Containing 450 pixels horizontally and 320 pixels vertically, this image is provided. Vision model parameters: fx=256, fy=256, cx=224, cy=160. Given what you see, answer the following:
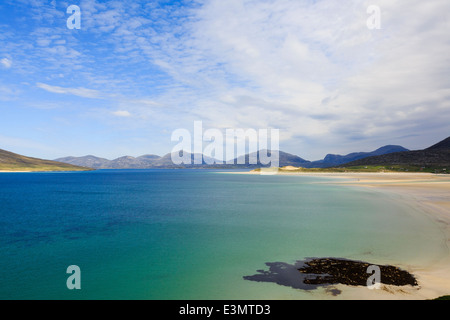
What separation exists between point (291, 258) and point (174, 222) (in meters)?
18.6

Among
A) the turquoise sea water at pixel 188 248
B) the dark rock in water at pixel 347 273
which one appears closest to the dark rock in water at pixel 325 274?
the dark rock in water at pixel 347 273

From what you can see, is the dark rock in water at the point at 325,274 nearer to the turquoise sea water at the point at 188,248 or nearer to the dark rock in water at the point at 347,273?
the dark rock in water at the point at 347,273

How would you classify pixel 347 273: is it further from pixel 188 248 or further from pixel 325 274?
pixel 188 248

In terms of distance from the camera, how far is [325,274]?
14.5 metres

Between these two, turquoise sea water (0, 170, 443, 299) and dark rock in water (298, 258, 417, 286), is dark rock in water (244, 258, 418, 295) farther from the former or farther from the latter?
turquoise sea water (0, 170, 443, 299)

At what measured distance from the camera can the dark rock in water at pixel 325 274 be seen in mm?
13227

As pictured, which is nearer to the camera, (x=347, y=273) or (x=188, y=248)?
(x=347, y=273)

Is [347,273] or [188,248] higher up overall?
[347,273]

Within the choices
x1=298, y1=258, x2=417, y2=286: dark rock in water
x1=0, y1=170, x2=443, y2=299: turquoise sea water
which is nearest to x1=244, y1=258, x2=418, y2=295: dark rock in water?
x1=298, y1=258, x2=417, y2=286: dark rock in water

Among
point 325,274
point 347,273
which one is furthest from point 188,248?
point 347,273

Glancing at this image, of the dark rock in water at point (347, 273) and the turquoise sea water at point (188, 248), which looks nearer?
the dark rock in water at point (347, 273)

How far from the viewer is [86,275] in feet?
53.6
